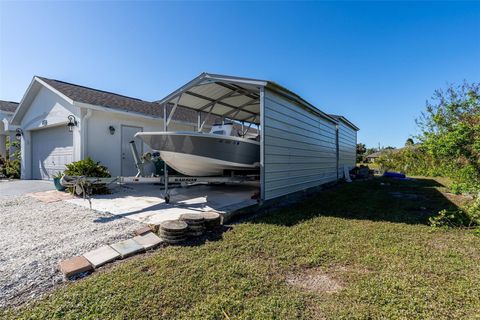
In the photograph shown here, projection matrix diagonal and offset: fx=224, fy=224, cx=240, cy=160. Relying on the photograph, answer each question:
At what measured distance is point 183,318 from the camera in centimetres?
173

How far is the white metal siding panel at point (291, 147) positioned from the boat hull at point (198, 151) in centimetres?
103

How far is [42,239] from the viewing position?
3277 mm

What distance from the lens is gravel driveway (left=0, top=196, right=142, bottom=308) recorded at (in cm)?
221

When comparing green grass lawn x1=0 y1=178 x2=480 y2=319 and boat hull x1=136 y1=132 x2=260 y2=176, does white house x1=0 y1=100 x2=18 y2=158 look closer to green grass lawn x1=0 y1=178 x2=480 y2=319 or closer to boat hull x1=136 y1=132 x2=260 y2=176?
boat hull x1=136 y1=132 x2=260 y2=176

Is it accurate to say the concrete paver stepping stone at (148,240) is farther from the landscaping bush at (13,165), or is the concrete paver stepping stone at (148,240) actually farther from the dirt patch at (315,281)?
the landscaping bush at (13,165)

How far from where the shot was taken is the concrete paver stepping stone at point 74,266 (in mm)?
2365

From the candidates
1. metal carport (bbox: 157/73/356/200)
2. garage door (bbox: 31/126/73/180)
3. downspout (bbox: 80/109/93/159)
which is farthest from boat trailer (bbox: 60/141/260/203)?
garage door (bbox: 31/126/73/180)

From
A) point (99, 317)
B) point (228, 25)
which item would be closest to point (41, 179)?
point (228, 25)

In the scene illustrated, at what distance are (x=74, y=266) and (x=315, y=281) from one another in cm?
259

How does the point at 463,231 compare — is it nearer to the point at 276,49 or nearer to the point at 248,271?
the point at 248,271

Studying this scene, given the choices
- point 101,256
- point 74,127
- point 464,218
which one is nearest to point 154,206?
point 101,256

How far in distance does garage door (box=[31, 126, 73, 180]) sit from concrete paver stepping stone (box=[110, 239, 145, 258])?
7.10 meters

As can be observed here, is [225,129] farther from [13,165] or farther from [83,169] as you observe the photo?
[13,165]

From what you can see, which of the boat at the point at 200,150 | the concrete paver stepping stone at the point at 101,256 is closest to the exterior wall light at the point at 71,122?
the boat at the point at 200,150
